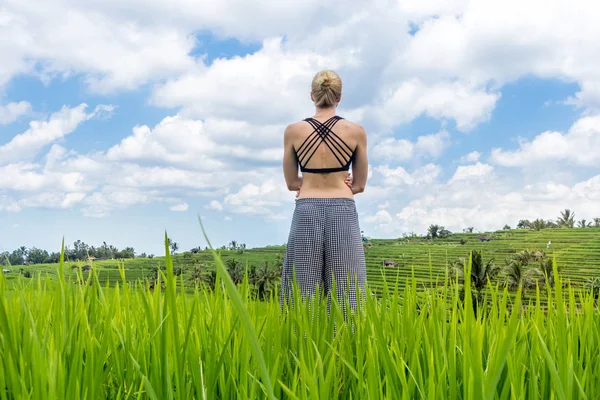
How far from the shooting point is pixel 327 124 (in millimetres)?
3742

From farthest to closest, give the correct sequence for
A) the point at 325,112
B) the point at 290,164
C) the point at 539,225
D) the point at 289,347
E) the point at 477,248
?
1. the point at 539,225
2. the point at 477,248
3. the point at 290,164
4. the point at 325,112
5. the point at 289,347

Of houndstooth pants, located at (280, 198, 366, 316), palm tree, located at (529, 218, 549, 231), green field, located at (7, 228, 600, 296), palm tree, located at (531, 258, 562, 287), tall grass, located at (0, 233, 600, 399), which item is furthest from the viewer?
palm tree, located at (529, 218, 549, 231)

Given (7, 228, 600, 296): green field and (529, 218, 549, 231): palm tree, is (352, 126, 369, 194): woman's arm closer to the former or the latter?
(7, 228, 600, 296): green field

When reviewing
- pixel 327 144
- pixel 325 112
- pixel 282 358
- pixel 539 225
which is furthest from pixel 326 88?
pixel 539 225

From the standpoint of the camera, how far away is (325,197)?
3713mm

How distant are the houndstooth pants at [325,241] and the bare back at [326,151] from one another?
10 centimetres

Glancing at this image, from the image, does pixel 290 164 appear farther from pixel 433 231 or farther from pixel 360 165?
pixel 433 231

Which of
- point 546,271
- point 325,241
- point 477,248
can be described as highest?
point 325,241

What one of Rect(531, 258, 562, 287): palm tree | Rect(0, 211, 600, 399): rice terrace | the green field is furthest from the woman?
the green field

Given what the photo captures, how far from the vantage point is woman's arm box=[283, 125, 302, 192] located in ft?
12.7

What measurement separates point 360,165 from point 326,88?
634 millimetres

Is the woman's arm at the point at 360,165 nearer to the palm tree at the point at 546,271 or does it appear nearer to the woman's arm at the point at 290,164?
the woman's arm at the point at 290,164

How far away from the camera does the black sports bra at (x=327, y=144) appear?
3.70m

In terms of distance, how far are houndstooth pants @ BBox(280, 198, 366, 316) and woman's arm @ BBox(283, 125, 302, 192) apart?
0.27 metres
